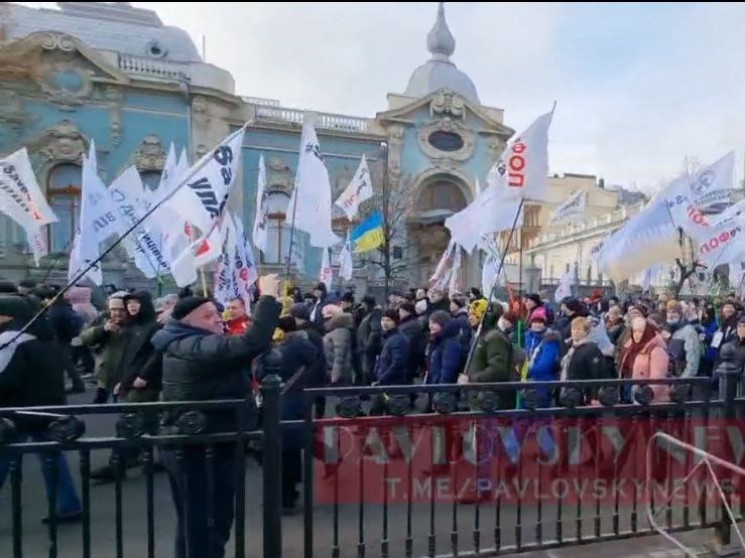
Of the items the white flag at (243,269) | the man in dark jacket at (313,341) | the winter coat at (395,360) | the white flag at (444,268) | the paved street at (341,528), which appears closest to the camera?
the paved street at (341,528)

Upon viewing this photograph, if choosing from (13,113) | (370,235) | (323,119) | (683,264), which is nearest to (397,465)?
(370,235)

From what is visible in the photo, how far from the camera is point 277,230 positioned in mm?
30203

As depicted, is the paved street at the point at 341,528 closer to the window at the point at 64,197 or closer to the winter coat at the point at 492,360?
the winter coat at the point at 492,360

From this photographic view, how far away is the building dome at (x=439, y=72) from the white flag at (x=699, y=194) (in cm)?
2976

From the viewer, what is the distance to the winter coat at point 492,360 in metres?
5.73

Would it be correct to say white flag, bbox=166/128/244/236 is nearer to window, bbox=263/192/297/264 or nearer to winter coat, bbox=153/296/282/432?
winter coat, bbox=153/296/282/432

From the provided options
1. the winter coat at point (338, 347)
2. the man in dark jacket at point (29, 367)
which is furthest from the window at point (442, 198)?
the man in dark jacket at point (29, 367)

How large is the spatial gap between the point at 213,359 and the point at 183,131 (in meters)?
27.3

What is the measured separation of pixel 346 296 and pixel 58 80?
19.9m

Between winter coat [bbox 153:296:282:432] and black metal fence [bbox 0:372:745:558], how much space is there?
25 cm

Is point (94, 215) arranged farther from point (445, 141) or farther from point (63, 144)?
point (445, 141)

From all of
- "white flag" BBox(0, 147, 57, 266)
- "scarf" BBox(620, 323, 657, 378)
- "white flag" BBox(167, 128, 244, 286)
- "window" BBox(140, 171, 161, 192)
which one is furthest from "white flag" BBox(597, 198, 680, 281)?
"window" BBox(140, 171, 161, 192)

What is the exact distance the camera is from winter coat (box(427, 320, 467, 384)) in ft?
22.2

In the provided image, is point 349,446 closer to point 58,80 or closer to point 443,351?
point 443,351
